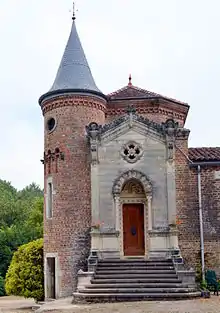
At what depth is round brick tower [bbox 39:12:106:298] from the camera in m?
21.8

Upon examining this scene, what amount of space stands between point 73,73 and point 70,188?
18.1 ft

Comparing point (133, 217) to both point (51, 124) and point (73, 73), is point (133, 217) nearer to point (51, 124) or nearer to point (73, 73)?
point (51, 124)

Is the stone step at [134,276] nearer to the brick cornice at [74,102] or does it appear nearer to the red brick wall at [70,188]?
the red brick wall at [70,188]

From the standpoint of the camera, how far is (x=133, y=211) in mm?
22562

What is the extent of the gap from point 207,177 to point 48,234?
758 cm

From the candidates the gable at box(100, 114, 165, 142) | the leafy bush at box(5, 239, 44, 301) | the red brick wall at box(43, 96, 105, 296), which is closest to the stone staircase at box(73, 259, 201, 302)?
the red brick wall at box(43, 96, 105, 296)

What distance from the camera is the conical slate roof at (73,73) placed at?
23.0 meters

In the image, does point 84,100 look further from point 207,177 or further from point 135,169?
point 207,177

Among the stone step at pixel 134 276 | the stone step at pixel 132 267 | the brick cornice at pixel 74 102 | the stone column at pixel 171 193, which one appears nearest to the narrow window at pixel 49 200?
the brick cornice at pixel 74 102

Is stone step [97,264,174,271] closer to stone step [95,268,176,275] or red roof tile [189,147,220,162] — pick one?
stone step [95,268,176,275]

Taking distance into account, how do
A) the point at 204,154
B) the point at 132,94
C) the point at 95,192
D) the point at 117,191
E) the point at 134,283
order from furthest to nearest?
the point at 132,94
the point at 204,154
the point at 95,192
the point at 117,191
the point at 134,283

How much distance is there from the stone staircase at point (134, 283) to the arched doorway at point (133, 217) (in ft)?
4.04

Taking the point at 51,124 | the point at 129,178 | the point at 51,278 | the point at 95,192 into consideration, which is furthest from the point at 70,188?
the point at 51,278

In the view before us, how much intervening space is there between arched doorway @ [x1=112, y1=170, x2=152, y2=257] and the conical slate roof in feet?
14.5
